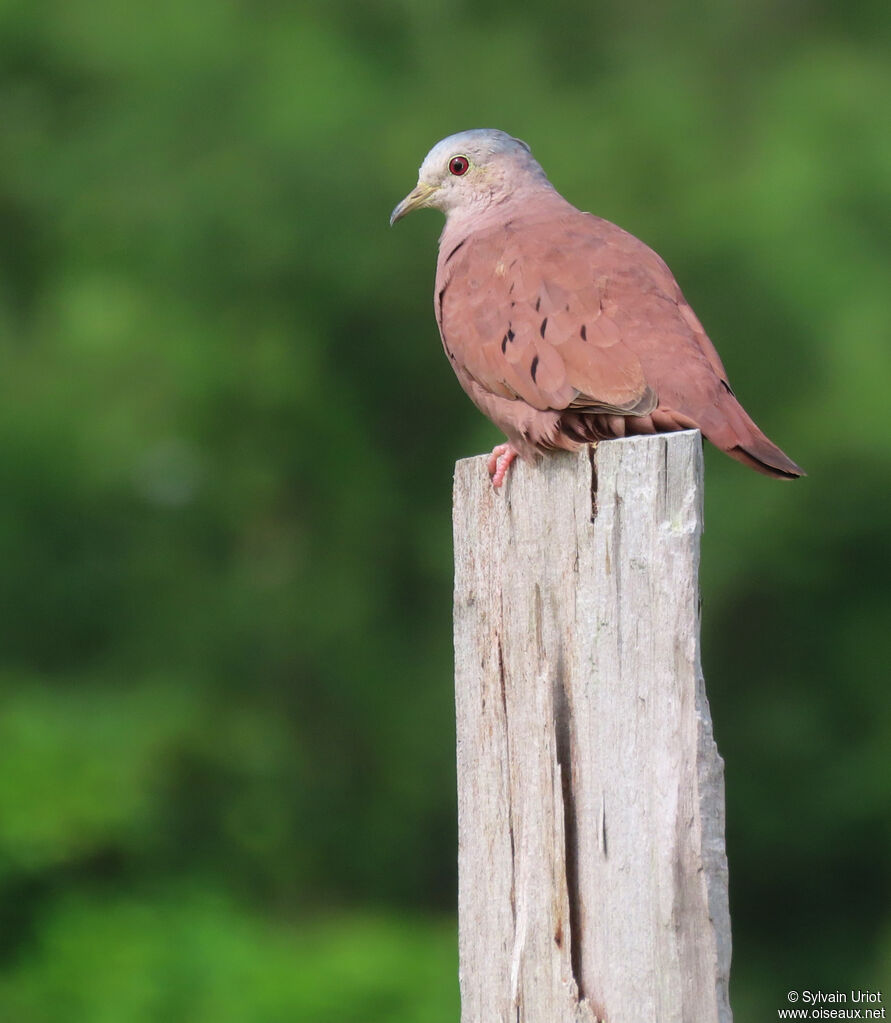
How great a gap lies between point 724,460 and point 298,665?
313 cm

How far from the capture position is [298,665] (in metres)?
9.71

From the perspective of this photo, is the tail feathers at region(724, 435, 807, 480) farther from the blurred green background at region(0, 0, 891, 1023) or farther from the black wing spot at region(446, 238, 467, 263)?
the blurred green background at region(0, 0, 891, 1023)

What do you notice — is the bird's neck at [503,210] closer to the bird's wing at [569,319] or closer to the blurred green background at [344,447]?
the bird's wing at [569,319]

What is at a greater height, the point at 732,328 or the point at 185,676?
the point at 732,328

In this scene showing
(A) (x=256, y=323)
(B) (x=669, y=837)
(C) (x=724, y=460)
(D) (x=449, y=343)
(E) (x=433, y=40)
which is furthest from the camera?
(E) (x=433, y=40)

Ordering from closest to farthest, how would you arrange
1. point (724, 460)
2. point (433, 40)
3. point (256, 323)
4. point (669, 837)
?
point (669, 837), point (724, 460), point (256, 323), point (433, 40)

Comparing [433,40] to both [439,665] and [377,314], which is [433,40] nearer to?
[377,314]

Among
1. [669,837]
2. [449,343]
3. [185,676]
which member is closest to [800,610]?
[185,676]

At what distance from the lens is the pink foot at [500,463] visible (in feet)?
8.76

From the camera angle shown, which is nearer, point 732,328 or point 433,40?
point 732,328

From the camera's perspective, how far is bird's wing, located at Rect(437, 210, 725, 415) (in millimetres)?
2967

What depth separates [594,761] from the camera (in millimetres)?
2379

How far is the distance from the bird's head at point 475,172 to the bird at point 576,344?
535 mm

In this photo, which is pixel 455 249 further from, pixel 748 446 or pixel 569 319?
pixel 748 446
